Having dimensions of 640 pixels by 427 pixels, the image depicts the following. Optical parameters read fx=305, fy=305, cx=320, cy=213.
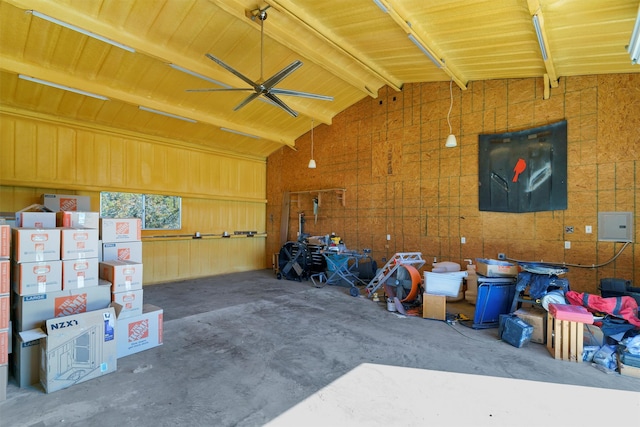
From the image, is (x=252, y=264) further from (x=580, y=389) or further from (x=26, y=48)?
(x=580, y=389)

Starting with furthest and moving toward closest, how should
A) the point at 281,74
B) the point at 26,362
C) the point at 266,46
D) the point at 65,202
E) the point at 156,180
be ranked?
the point at 156,180
the point at 65,202
the point at 266,46
the point at 281,74
the point at 26,362

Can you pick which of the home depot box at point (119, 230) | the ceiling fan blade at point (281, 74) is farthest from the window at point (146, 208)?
the ceiling fan blade at point (281, 74)

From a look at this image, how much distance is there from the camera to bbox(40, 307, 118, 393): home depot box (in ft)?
9.21

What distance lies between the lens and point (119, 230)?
414 cm

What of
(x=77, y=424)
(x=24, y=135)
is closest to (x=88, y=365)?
(x=77, y=424)

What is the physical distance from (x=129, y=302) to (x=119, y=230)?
3.42 ft

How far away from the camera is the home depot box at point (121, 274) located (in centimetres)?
362

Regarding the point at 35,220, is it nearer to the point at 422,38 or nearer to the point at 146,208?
the point at 146,208

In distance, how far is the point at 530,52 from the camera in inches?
204

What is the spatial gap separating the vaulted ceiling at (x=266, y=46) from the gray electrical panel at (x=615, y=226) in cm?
242

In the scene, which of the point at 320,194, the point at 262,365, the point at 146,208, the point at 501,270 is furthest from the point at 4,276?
the point at 320,194

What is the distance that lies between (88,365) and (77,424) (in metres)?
0.76

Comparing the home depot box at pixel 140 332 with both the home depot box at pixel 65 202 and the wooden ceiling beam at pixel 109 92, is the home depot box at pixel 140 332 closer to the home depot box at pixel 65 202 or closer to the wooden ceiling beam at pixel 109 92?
the home depot box at pixel 65 202

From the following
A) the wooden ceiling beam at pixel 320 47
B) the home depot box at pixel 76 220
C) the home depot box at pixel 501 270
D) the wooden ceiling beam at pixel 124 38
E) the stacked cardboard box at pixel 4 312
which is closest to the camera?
the stacked cardboard box at pixel 4 312
